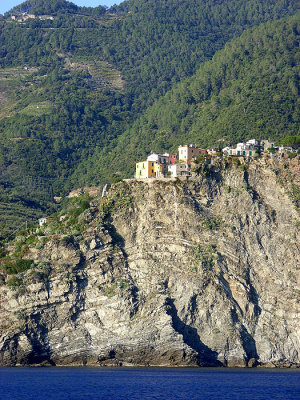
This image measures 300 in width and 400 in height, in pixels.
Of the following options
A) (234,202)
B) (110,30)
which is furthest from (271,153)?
(110,30)

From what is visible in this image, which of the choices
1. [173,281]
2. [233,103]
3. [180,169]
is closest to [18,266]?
[173,281]

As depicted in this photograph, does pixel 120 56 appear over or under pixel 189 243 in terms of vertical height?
over

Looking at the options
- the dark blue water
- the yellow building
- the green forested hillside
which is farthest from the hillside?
the dark blue water

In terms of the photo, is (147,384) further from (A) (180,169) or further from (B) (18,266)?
(A) (180,169)

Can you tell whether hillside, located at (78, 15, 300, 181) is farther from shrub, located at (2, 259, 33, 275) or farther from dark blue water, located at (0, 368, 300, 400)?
dark blue water, located at (0, 368, 300, 400)

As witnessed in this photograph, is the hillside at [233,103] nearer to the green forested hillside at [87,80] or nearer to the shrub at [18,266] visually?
the green forested hillside at [87,80]

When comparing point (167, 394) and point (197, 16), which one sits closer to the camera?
point (167, 394)

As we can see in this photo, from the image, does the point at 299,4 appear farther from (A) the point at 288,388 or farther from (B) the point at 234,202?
(A) the point at 288,388
